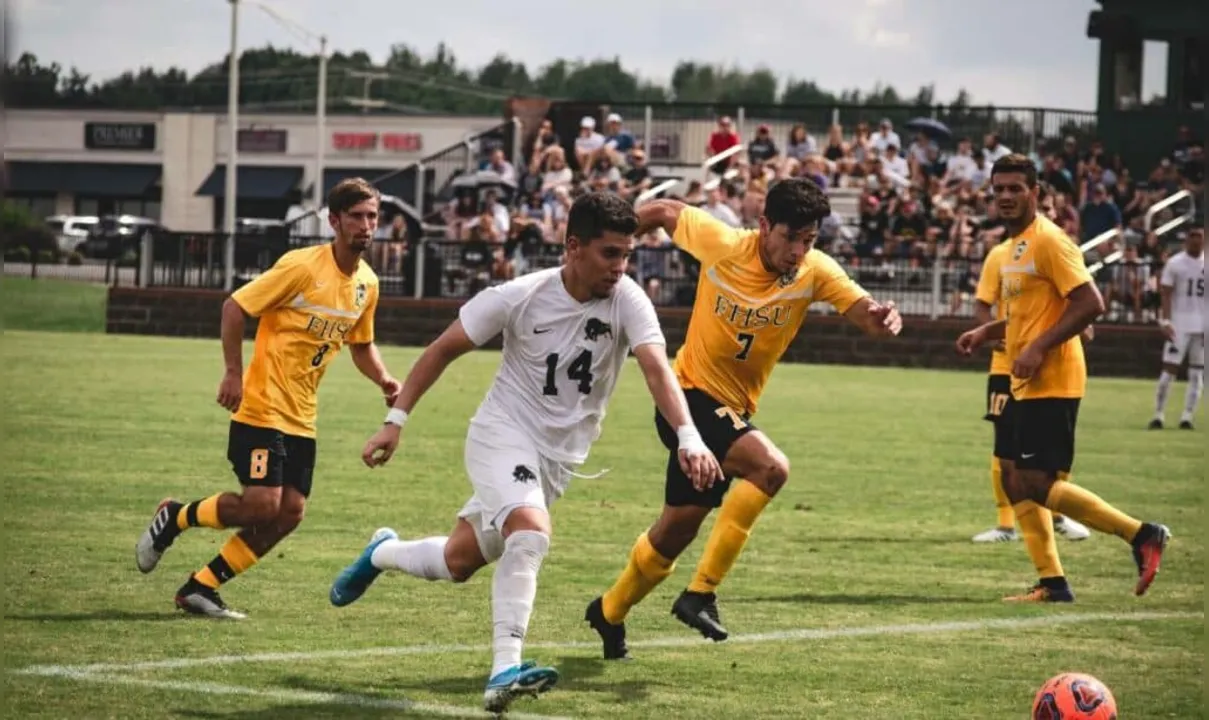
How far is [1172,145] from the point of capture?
40.0m

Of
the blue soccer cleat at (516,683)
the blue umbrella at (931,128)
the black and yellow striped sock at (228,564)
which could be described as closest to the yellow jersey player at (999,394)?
the black and yellow striped sock at (228,564)

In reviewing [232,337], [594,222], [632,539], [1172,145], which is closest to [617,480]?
[632,539]

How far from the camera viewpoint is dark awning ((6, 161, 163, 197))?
90438mm

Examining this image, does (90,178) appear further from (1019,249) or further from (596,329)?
(596,329)

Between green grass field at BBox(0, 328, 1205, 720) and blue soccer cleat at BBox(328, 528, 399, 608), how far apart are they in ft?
0.60

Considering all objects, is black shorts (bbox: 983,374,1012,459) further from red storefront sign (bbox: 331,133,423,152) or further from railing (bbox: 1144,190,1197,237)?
Result: red storefront sign (bbox: 331,133,423,152)

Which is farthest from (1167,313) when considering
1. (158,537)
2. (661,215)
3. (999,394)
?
(158,537)

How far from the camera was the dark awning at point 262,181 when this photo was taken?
86.8 metres

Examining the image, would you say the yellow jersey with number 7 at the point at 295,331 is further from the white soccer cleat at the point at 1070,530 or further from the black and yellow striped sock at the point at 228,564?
the white soccer cleat at the point at 1070,530

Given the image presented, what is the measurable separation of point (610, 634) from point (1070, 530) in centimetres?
612

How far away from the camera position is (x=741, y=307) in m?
9.41

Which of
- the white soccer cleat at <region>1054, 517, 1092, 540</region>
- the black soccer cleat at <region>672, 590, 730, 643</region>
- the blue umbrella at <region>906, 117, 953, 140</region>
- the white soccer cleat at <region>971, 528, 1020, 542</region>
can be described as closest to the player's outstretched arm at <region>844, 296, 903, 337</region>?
the black soccer cleat at <region>672, 590, 730, 643</region>

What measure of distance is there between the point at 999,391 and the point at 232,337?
5.59m

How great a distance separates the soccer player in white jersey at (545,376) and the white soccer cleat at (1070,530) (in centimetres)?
668
